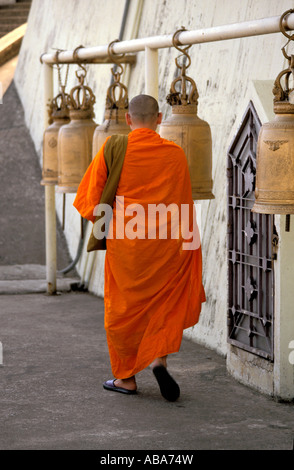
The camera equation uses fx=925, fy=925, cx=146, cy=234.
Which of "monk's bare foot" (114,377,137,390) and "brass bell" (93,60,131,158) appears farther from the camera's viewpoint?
"brass bell" (93,60,131,158)

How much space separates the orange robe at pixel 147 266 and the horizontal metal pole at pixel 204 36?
0.74 metres

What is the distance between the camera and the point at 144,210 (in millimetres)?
5297

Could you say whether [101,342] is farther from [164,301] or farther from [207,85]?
[207,85]

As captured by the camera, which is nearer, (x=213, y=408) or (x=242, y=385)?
(x=213, y=408)

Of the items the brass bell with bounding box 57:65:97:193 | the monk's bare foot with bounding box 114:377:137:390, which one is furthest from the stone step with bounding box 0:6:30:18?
the monk's bare foot with bounding box 114:377:137:390

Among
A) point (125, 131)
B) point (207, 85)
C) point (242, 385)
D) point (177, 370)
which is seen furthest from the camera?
point (207, 85)

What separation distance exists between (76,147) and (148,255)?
6.43 feet

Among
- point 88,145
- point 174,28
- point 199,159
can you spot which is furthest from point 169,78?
point 199,159

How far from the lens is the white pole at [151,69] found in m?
6.38

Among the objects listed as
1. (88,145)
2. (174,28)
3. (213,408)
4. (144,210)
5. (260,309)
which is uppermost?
(174,28)

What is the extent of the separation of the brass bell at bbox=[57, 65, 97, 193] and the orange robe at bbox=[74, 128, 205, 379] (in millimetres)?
1647

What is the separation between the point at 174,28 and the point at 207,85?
1.11m

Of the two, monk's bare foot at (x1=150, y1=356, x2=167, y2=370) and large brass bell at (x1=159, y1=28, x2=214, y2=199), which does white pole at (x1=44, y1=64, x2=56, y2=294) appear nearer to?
large brass bell at (x1=159, y1=28, x2=214, y2=199)

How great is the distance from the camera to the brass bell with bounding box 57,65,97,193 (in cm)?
702
